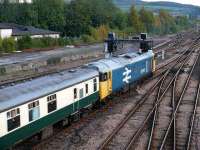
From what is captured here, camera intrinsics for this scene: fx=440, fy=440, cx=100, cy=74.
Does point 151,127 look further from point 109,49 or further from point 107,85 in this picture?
point 109,49

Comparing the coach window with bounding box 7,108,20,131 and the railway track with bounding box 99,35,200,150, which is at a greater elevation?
the coach window with bounding box 7,108,20,131

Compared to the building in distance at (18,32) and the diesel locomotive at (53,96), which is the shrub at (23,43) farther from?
the diesel locomotive at (53,96)

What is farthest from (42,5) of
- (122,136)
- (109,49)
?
(122,136)

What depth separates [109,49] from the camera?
117ft

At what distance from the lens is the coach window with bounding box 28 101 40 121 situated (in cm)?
1705

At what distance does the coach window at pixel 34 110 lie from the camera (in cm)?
1705

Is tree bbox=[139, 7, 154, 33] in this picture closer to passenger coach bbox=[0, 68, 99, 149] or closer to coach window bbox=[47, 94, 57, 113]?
passenger coach bbox=[0, 68, 99, 149]

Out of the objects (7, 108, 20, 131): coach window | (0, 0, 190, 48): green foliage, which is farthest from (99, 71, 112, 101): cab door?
(0, 0, 190, 48): green foliage

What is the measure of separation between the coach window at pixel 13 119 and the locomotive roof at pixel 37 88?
9.8 inches

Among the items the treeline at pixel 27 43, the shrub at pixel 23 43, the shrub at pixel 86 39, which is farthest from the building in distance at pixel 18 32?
the shrub at pixel 86 39

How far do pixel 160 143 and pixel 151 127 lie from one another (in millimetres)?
2880

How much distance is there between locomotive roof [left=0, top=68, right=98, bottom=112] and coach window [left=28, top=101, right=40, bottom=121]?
249mm

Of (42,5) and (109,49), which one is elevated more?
(42,5)

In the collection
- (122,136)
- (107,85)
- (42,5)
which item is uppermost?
(42,5)
